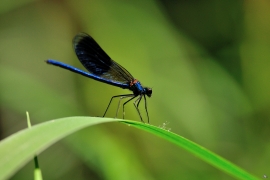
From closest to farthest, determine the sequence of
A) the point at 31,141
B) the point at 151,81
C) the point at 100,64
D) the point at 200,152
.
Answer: the point at 31,141
the point at 200,152
the point at 100,64
the point at 151,81

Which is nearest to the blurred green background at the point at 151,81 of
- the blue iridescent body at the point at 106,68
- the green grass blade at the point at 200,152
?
the blue iridescent body at the point at 106,68

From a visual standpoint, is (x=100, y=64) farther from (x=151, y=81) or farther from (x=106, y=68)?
(x=151, y=81)

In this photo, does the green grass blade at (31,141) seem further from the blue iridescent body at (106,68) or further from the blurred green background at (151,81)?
the blurred green background at (151,81)

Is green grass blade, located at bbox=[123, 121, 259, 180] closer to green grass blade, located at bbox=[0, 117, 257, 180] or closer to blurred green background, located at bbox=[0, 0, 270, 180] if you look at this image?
green grass blade, located at bbox=[0, 117, 257, 180]

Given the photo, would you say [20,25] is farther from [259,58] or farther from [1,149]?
[1,149]

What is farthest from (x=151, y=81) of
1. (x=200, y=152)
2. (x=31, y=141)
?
(x=31, y=141)

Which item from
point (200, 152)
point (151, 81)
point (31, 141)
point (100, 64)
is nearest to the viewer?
point (31, 141)
